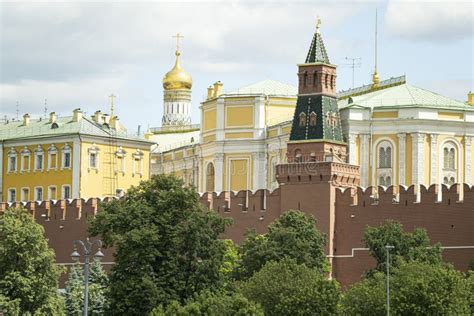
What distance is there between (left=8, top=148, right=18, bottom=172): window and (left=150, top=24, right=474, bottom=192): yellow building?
1095 centimetres

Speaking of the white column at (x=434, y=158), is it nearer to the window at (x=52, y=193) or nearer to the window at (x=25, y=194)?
the window at (x=52, y=193)

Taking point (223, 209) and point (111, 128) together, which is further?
point (111, 128)

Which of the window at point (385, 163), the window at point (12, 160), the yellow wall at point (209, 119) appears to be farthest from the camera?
the yellow wall at point (209, 119)

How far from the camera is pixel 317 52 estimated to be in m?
93.2

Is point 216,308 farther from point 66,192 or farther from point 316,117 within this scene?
point 66,192

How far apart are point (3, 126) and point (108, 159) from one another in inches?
345

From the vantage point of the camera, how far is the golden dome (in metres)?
148

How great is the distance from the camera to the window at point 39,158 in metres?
111

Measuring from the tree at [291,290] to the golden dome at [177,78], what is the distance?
68.9 meters

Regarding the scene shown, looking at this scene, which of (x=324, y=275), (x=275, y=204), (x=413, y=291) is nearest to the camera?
(x=413, y=291)

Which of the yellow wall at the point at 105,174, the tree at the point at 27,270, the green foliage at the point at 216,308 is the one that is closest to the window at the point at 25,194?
the yellow wall at the point at 105,174

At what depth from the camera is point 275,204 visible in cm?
9069

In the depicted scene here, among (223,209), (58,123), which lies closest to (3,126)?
(58,123)

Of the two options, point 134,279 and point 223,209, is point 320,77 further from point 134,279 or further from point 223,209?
point 134,279
